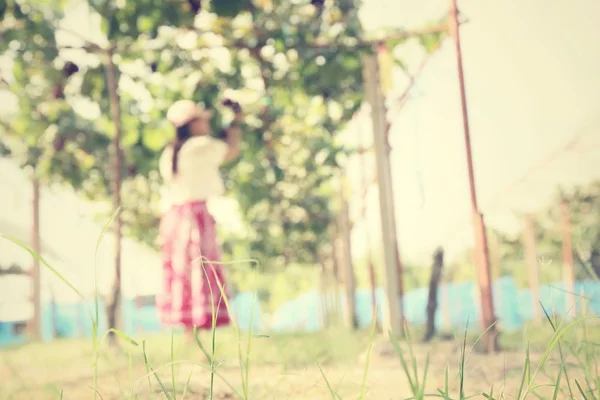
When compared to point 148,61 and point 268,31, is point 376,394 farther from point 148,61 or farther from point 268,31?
point 148,61

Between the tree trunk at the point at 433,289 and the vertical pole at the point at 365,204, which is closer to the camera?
the tree trunk at the point at 433,289

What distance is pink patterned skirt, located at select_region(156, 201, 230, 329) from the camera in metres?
2.41

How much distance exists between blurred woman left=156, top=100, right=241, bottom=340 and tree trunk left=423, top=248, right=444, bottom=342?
1091mm

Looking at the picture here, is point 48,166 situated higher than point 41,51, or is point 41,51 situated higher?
point 41,51

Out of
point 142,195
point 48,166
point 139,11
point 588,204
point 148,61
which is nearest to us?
point 139,11

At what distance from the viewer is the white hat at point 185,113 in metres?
2.71

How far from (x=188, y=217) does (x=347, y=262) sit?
3.10m

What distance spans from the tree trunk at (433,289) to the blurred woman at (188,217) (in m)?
1.09

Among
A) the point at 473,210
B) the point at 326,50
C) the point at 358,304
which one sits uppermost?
the point at 326,50

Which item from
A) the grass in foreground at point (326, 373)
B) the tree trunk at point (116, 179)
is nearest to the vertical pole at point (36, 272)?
the tree trunk at point (116, 179)

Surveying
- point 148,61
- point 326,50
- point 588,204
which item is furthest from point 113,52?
point 588,204

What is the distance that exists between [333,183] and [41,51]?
12.6ft

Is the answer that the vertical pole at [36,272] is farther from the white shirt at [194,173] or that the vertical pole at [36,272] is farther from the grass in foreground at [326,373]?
the white shirt at [194,173]

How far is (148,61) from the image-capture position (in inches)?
114
